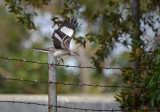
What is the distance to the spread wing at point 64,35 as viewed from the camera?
5.21 meters

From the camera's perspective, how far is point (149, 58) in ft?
20.9

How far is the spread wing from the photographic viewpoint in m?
5.21

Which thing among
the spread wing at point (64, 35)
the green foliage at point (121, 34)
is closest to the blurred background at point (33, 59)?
the green foliage at point (121, 34)

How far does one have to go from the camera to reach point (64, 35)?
534 cm

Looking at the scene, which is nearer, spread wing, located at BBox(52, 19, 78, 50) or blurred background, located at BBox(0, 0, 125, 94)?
spread wing, located at BBox(52, 19, 78, 50)

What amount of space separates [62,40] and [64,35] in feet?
0.40

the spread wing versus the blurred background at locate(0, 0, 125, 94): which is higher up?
the blurred background at locate(0, 0, 125, 94)

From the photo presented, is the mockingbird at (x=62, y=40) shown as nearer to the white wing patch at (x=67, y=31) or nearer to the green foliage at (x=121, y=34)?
the white wing patch at (x=67, y=31)

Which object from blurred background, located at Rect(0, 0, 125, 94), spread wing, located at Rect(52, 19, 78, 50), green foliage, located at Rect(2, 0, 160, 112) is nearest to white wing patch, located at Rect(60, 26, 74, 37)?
spread wing, located at Rect(52, 19, 78, 50)

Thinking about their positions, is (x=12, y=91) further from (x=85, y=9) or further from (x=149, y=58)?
(x=149, y=58)

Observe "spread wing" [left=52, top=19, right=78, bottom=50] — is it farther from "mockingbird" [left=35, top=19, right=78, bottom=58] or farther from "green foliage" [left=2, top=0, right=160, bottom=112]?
"green foliage" [left=2, top=0, right=160, bottom=112]

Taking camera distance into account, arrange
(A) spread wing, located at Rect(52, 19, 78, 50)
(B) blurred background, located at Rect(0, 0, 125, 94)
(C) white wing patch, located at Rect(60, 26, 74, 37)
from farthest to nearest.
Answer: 1. (B) blurred background, located at Rect(0, 0, 125, 94)
2. (C) white wing patch, located at Rect(60, 26, 74, 37)
3. (A) spread wing, located at Rect(52, 19, 78, 50)

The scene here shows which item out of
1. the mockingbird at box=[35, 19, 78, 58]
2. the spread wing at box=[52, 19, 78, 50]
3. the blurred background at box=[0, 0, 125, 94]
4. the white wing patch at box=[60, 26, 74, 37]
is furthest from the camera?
the blurred background at box=[0, 0, 125, 94]

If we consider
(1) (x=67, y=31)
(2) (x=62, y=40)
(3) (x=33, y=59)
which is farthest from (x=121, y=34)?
(3) (x=33, y=59)
